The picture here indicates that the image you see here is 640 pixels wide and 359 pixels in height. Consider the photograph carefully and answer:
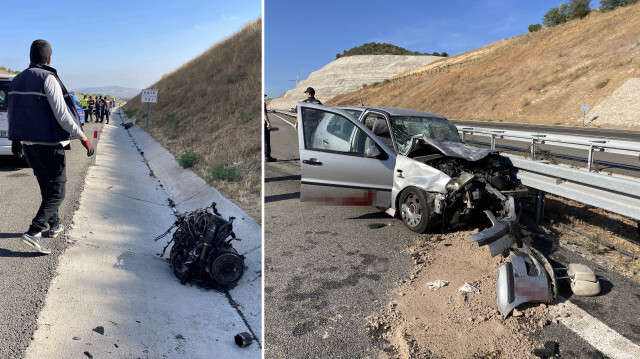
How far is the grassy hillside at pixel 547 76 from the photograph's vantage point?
37469 mm

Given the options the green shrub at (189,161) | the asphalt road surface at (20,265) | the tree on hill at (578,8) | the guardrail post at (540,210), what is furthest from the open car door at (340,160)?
the tree on hill at (578,8)

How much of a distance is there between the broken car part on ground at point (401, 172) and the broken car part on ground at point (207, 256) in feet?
4.12

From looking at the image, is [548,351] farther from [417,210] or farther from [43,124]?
[43,124]

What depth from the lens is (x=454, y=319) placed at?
3535 mm

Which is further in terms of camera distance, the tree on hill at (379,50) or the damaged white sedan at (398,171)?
the tree on hill at (379,50)

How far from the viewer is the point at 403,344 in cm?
322

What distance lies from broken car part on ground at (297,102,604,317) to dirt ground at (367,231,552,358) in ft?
2.82

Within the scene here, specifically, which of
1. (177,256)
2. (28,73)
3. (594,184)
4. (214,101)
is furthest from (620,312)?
Answer: (214,101)

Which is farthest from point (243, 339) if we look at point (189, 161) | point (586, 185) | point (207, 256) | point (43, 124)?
point (189, 161)

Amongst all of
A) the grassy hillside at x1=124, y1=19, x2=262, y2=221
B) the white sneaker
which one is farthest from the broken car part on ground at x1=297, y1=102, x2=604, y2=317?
the white sneaker

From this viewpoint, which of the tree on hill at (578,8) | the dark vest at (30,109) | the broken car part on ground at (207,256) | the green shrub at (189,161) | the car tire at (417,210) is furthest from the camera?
the tree on hill at (578,8)

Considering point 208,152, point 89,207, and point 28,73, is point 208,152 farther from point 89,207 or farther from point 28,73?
point 28,73

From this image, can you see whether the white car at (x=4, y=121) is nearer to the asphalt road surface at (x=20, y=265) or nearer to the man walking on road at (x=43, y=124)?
the asphalt road surface at (x=20, y=265)

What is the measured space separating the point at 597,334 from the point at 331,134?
377 centimetres
